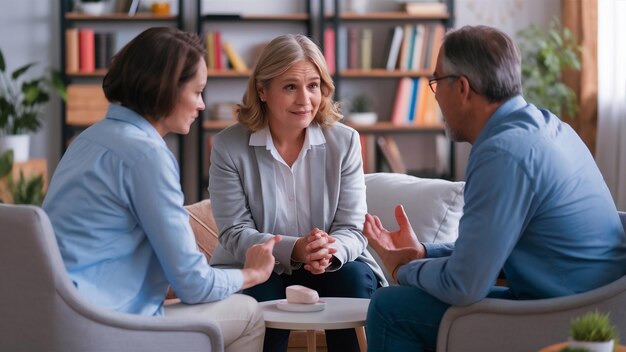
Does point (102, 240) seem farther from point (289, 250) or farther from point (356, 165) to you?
point (356, 165)

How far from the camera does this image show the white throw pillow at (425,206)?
354 centimetres

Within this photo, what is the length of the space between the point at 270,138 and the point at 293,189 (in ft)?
0.57

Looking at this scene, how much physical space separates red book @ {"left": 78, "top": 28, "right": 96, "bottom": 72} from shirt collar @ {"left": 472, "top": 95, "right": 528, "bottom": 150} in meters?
4.46

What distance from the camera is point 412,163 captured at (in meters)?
Result: 6.64

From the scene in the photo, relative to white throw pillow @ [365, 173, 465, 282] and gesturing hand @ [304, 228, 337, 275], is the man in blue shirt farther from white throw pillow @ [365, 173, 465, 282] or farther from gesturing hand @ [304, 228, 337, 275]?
white throw pillow @ [365, 173, 465, 282]

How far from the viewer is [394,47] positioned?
6348 mm

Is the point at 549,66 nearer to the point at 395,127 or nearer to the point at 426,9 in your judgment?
the point at 426,9

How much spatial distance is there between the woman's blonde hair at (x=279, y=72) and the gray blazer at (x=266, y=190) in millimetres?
60

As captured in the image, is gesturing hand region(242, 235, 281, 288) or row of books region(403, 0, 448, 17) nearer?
gesturing hand region(242, 235, 281, 288)

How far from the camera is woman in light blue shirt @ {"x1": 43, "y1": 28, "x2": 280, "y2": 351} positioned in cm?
213

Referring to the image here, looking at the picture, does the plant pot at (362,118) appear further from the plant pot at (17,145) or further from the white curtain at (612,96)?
the plant pot at (17,145)

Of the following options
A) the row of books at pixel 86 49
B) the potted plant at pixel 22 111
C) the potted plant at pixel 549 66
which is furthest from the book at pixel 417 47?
the potted plant at pixel 22 111

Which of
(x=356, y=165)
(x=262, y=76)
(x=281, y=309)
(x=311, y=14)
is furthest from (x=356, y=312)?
(x=311, y=14)

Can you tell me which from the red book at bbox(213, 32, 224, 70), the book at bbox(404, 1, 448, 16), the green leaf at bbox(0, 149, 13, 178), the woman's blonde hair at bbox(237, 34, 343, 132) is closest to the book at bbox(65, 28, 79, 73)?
the green leaf at bbox(0, 149, 13, 178)
